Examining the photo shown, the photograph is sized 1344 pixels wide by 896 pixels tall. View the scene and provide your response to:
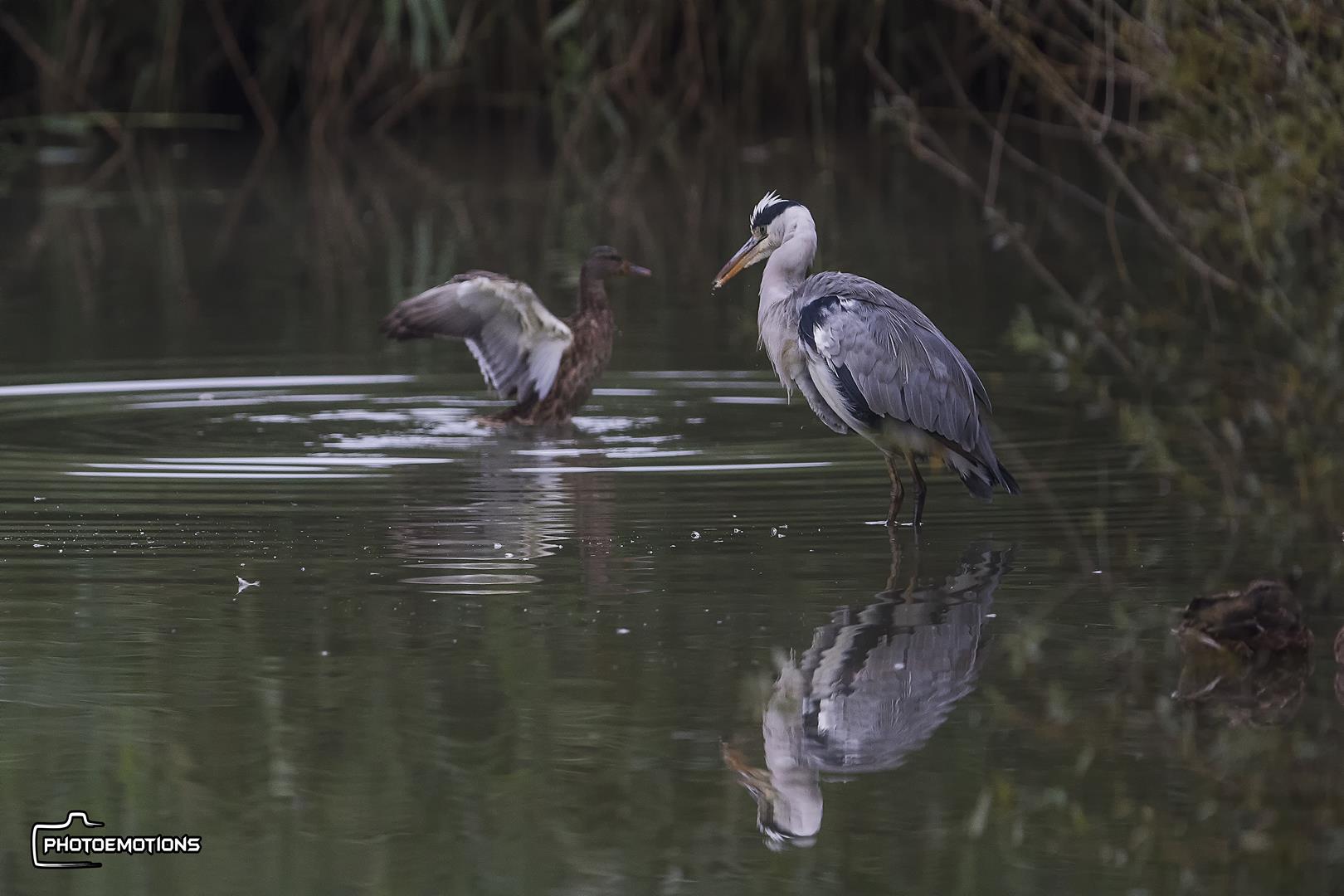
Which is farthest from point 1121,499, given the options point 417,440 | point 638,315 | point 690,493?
point 638,315

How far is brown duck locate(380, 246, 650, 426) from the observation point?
9766 mm

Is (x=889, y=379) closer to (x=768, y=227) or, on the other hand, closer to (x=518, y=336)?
(x=768, y=227)

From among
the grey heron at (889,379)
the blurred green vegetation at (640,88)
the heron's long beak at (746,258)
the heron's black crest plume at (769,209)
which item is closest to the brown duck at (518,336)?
the heron's long beak at (746,258)

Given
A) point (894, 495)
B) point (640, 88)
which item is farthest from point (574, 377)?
point (640, 88)

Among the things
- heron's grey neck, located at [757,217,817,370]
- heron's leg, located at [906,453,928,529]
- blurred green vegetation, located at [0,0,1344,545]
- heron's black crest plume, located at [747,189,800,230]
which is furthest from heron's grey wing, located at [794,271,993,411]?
blurred green vegetation, located at [0,0,1344,545]

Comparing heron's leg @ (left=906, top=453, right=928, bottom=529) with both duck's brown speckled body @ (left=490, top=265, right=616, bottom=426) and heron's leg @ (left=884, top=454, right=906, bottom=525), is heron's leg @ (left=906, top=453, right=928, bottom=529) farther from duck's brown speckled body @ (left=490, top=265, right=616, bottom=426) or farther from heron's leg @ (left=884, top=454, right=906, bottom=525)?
duck's brown speckled body @ (left=490, top=265, right=616, bottom=426)

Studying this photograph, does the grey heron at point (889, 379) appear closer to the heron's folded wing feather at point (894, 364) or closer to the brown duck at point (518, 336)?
the heron's folded wing feather at point (894, 364)

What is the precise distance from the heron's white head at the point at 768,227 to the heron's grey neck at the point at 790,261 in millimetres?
15

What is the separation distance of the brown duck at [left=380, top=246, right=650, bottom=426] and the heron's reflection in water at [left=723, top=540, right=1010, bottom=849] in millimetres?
3551

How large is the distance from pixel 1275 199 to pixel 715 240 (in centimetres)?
888

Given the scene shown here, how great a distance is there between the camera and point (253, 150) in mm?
22688

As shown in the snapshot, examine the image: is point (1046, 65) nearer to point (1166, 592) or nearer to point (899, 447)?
point (899, 447)

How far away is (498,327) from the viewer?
10141mm

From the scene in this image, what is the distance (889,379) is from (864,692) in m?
2.19
